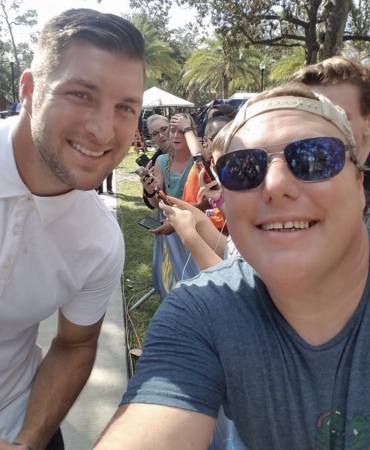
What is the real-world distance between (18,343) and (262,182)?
3.85 feet

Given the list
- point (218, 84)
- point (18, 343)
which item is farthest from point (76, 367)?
point (218, 84)

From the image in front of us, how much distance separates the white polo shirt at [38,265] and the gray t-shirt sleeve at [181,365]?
545 millimetres

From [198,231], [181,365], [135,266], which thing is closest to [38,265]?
[181,365]

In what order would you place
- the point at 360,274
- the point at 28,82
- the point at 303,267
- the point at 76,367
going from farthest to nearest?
1. the point at 76,367
2. the point at 28,82
3. the point at 360,274
4. the point at 303,267

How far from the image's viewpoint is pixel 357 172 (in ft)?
4.78

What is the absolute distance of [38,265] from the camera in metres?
1.70

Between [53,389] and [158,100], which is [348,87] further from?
[158,100]

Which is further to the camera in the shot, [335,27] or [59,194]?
[335,27]

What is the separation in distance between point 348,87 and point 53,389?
211cm

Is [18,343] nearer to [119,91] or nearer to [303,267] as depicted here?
[119,91]

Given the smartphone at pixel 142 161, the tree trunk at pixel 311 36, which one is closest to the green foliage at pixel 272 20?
the tree trunk at pixel 311 36

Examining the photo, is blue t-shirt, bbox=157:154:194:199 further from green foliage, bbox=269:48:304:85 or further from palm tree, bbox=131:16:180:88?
palm tree, bbox=131:16:180:88

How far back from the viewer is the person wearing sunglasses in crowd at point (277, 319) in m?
1.21

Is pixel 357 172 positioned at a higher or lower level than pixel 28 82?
lower
